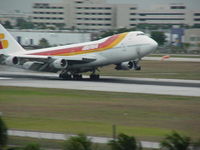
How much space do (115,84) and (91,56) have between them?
206 inches

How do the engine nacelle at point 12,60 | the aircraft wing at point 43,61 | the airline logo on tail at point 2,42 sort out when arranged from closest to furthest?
the aircraft wing at point 43,61 → the engine nacelle at point 12,60 → the airline logo on tail at point 2,42

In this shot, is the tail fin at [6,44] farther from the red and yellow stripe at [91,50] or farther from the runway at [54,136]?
the runway at [54,136]

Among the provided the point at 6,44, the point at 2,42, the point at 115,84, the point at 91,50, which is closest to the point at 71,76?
the point at 91,50

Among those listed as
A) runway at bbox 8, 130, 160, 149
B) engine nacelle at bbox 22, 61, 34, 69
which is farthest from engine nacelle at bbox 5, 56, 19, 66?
runway at bbox 8, 130, 160, 149

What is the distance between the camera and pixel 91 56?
55.6 meters

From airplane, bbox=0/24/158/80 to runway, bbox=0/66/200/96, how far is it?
134 cm

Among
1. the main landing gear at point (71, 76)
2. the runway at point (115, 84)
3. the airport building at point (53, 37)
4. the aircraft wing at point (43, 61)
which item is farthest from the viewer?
the airport building at point (53, 37)

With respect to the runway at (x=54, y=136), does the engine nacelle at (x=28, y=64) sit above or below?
above

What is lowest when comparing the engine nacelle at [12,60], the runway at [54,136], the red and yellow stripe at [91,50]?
the runway at [54,136]

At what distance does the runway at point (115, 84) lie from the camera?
4653 cm

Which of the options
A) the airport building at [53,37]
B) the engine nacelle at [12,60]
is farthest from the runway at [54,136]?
the airport building at [53,37]

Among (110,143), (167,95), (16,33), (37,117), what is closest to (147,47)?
(167,95)

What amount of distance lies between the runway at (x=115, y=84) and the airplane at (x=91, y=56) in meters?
1.34

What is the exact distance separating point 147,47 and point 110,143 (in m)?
34.7
